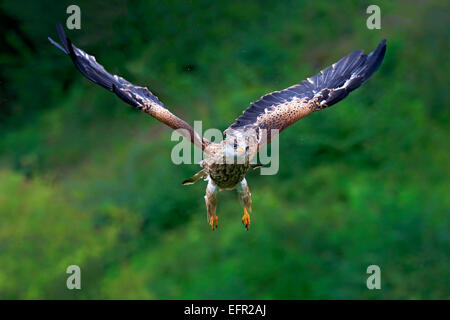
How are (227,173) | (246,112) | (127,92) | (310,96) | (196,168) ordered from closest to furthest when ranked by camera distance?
(227,173) < (127,92) < (246,112) < (310,96) < (196,168)

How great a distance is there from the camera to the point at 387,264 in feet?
41.4

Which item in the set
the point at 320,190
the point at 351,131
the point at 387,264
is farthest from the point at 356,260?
the point at 351,131

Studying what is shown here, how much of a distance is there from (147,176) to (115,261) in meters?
1.95

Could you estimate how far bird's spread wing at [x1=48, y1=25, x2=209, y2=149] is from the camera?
227 inches

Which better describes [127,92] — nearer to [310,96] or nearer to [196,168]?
[310,96]

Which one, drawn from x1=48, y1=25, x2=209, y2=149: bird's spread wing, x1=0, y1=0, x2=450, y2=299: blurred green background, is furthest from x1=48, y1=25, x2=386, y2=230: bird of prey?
x1=0, y1=0, x2=450, y2=299: blurred green background

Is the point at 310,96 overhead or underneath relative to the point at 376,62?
underneath

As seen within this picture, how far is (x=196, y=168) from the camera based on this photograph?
12672mm

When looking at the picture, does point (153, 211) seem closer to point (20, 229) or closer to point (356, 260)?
point (20, 229)

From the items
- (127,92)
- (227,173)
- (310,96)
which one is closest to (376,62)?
(310,96)

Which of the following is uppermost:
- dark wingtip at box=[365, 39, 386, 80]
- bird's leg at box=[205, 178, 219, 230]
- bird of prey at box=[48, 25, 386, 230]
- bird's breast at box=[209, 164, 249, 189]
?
dark wingtip at box=[365, 39, 386, 80]

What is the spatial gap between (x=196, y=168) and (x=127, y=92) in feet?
22.3

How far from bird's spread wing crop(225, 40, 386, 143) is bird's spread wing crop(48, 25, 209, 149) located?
405 millimetres

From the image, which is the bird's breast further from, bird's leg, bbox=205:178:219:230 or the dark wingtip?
the dark wingtip
